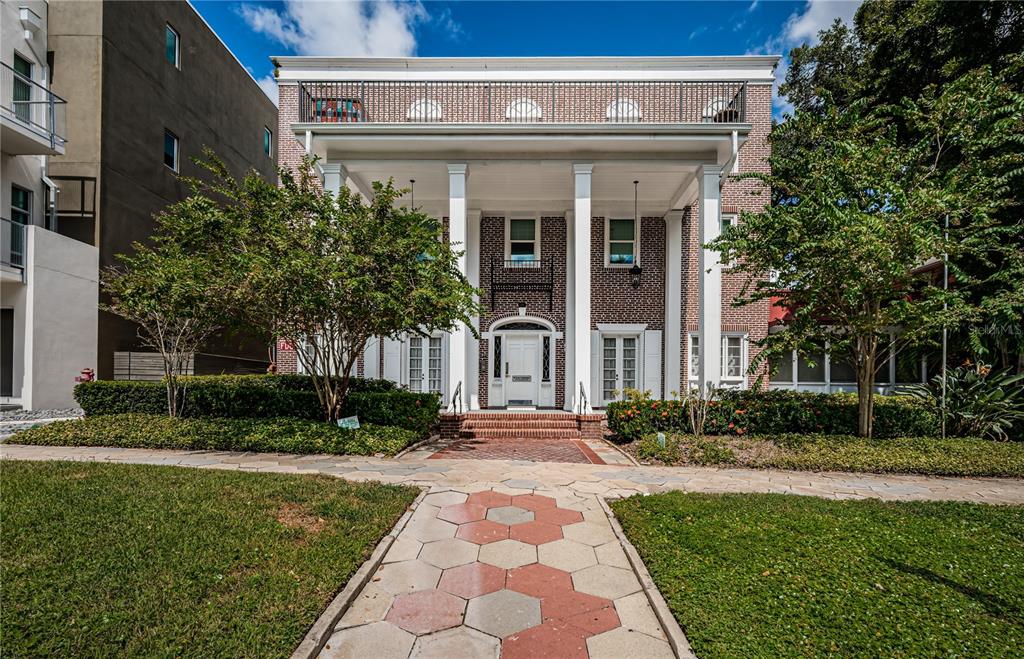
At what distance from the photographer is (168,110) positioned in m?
14.0

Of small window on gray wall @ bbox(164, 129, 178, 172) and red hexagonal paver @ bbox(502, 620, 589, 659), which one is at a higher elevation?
small window on gray wall @ bbox(164, 129, 178, 172)

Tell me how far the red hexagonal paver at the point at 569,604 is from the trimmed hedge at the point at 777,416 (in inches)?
232

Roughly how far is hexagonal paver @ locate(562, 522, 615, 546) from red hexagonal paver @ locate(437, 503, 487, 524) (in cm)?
90

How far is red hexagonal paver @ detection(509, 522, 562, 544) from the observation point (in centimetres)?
414

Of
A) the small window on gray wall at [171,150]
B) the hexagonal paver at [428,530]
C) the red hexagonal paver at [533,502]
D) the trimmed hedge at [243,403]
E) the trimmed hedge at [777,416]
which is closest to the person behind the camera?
the hexagonal paver at [428,530]

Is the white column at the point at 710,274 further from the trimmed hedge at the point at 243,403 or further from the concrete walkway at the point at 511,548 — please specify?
the trimmed hedge at the point at 243,403

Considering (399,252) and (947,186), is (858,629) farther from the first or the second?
(947,186)

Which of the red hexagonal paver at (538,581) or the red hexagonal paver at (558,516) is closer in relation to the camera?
the red hexagonal paver at (538,581)

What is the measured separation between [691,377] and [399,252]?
895 cm

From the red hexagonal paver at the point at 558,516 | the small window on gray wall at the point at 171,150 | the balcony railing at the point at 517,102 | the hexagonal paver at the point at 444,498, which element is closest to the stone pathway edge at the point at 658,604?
the red hexagonal paver at the point at 558,516

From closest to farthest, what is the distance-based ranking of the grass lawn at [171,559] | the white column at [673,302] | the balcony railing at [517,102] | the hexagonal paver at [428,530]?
the grass lawn at [171,559] → the hexagonal paver at [428,530] → the balcony railing at [517,102] → the white column at [673,302]

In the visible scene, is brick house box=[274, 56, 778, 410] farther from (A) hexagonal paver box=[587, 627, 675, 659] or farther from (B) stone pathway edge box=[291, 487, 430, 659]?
(A) hexagonal paver box=[587, 627, 675, 659]

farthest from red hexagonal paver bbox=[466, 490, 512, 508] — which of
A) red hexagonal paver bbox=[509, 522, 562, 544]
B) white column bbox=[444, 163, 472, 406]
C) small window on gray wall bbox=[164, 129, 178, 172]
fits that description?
small window on gray wall bbox=[164, 129, 178, 172]

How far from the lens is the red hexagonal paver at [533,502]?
5.00 metres
